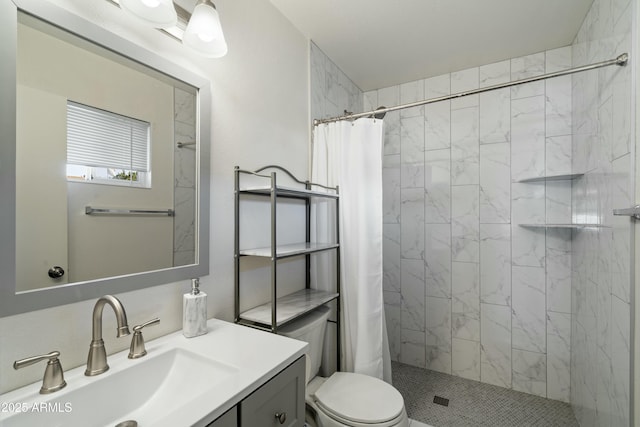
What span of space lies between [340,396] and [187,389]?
80 cm

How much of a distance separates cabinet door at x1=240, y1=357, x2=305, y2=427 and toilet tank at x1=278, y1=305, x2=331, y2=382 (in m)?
0.37

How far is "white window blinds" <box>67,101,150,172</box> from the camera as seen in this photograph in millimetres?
834

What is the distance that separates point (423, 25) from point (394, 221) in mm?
1468

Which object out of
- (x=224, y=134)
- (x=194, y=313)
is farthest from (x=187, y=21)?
(x=194, y=313)

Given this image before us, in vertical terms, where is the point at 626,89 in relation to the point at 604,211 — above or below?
above

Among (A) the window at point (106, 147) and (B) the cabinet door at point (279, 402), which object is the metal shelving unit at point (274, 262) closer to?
(B) the cabinet door at point (279, 402)

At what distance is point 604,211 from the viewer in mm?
1428

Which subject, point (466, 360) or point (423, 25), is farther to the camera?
point (466, 360)

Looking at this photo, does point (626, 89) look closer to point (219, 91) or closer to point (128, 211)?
point (219, 91)

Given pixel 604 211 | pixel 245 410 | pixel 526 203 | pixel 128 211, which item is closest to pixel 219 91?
pixel 128 211

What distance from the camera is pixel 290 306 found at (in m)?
1.51

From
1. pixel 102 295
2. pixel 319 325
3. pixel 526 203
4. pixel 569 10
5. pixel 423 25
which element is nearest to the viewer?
pixel 102 295

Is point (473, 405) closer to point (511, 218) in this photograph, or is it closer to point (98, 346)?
point (511, 218)

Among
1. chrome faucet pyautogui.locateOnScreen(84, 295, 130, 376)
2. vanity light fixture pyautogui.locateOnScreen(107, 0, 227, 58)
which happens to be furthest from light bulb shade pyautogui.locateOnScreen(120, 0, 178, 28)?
chrome faucet pyautogui.locateOnScreen(84, 295, 130, 376)
